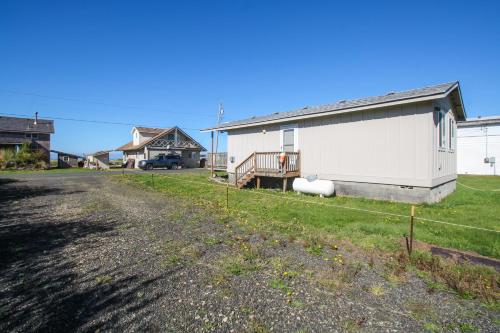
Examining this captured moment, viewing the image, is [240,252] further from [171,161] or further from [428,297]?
[171,161]

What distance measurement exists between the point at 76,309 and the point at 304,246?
386 cm

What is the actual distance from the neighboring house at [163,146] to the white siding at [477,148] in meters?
31.3

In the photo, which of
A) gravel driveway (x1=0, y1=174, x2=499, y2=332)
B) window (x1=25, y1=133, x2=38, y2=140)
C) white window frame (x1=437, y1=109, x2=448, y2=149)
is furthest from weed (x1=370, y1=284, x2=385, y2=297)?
window (x1=25, y1=133, x2=38, y2=140)

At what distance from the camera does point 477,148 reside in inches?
865

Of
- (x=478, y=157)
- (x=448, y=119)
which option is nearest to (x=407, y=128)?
(x=448, y=119)

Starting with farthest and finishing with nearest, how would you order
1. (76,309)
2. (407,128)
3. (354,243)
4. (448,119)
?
(448,119), (407,128), (354,243), (76,309)

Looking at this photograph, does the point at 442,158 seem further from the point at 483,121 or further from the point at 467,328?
the point at 483,121

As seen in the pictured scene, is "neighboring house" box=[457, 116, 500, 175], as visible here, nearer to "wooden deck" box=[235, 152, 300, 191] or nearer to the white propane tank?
"wooden deck" box=[235, 152, 300, 191]

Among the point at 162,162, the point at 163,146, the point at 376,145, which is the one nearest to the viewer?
the point at 376,145

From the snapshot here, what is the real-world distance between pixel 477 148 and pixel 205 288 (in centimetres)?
2630

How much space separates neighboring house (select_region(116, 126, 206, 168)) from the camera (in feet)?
131

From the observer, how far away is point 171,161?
36.5 metres

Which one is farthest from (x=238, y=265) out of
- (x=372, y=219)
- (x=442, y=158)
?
(x=442, y=158)

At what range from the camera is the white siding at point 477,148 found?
21180mm
